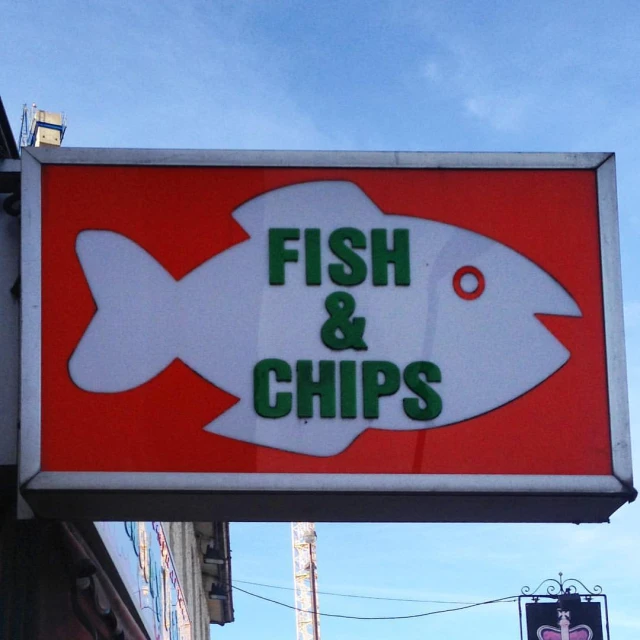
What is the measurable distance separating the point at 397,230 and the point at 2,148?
179cm

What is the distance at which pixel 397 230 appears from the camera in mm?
5328

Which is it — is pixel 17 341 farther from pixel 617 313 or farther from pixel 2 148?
pixel 617 313

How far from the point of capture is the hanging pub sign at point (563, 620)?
21.7 meters

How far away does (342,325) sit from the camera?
5.17 m

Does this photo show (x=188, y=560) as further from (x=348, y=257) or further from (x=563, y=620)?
(x=348, y=257)

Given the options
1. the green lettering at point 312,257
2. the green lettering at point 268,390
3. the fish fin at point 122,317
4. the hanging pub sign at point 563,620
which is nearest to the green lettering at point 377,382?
the green lettering at point 268,390

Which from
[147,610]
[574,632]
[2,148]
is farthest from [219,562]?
[2,148]

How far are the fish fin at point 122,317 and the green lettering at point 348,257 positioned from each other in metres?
0.66

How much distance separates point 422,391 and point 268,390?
2.00 feet

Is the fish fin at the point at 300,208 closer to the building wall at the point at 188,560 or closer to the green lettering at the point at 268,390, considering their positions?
the green lettering at the point at 268,390

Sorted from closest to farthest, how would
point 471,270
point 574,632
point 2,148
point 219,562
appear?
point 471,270 → point 2,148 → point 574,632 → point 219,562

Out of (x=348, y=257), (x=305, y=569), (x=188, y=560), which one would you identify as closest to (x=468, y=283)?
(x=348, y=257)

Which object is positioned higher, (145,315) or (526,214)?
(526,214)

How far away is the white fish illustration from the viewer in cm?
507
